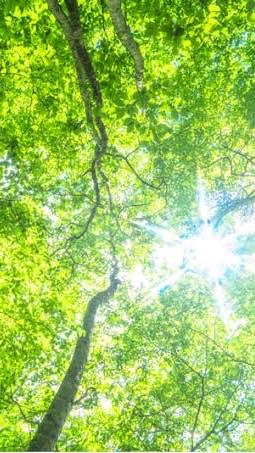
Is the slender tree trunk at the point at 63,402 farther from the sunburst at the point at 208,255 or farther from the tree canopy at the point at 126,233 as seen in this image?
the sunburst at the point at 208,255

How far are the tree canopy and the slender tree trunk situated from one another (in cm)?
5

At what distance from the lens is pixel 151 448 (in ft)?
35.0

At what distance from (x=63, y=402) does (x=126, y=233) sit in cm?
632

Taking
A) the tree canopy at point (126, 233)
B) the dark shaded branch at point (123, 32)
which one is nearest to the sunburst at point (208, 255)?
the tree canopy at point (126, 233)

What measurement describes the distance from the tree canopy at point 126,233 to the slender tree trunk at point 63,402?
0.05 meters

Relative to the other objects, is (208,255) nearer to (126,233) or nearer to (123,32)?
(126,233)

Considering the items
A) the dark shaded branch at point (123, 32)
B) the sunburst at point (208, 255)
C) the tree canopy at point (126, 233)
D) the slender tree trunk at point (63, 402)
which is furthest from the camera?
the sunburst at point (208, 255)

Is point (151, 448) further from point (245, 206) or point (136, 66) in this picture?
point (136, 66)

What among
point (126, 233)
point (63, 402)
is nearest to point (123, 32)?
point (63, 402)

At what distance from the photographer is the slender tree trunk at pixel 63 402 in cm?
660

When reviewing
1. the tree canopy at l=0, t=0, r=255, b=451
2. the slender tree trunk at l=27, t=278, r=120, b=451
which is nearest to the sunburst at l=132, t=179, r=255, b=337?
the tree canopy at l=0, t=0, r=255, b=451

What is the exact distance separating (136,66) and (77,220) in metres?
7.78

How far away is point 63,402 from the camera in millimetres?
7641

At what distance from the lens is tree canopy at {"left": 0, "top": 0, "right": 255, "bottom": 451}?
7.45m
